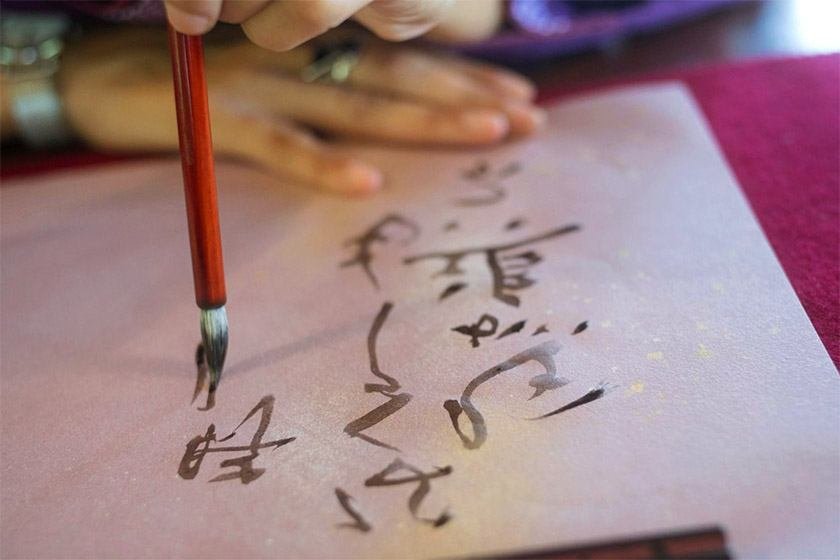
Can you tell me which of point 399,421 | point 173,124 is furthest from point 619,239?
point 173,124

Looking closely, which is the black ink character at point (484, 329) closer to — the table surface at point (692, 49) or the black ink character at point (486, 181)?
the black ink character at point (486, 181)

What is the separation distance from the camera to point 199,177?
0.38 m

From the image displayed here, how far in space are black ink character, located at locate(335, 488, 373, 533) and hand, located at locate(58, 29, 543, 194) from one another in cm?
25

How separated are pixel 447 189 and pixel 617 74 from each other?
Result: 0.60 ft

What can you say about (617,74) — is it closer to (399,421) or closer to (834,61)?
(834,61)

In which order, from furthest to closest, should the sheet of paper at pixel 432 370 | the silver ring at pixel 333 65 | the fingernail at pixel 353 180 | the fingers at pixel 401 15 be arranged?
the silver ring at pixel 333 65, the fingernail at pixel 353 180, the fingers at pixel 401 15, the sheet of paper at pixel 432 370

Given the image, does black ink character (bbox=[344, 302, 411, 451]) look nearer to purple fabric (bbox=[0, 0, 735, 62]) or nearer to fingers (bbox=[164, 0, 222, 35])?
fingers (bbox=[164, 0, 222, 35])

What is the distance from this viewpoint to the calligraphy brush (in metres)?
0.37

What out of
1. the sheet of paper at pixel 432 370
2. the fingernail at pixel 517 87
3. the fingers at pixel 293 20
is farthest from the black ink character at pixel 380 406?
the fingernail at pixel 517 87

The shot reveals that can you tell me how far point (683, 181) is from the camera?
513 millimetres

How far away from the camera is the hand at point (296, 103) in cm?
59

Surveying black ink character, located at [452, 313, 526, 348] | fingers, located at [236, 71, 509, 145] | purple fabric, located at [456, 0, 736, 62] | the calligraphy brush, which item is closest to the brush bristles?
the calligraphy brush

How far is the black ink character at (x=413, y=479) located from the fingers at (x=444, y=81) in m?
0.29

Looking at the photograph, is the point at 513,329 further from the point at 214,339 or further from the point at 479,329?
the point at 214,339
